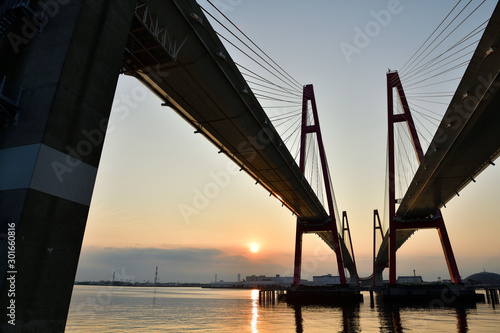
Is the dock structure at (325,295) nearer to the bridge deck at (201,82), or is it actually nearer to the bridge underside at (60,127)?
the bridge deck at (201,82)

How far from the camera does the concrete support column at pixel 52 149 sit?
834 centimetres

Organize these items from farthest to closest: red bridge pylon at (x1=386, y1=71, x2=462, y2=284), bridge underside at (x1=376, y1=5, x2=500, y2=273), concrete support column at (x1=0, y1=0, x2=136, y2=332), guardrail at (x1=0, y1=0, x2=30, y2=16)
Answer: red bridge pylon at (x1=386, y1=71, x2=462, y2=284) < bridge underside at (x1=376, y1=5, x2=500, y2=273) < guardrail at (x1=0, y1=0, x2=30, y2=16) < concrete support column at (x1=0, y1=0, x2=136, y2=332)

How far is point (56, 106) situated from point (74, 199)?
2762 millimetres

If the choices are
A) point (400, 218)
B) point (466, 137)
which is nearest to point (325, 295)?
point (400, 218)

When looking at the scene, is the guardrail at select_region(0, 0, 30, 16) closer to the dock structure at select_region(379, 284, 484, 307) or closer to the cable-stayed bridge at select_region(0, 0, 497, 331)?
the cable-stayed bridge at select_region(0, 0, 497, 331)

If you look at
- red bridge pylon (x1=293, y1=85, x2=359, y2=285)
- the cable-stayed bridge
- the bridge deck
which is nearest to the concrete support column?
the cable-stayed bridge

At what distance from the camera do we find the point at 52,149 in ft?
30.0

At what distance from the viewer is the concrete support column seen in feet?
27.4

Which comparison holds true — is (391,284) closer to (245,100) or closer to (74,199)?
(245,100)

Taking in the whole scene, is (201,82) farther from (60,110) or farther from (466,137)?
(466,137)

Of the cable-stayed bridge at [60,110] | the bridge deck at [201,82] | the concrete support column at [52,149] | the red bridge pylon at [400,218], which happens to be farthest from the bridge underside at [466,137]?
the concrete support column at [52,149]

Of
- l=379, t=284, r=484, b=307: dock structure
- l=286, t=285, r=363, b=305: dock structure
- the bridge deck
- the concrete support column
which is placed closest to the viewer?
the concrete support column

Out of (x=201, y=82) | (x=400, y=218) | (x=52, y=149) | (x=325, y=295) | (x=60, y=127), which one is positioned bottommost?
(x=325, y=295)

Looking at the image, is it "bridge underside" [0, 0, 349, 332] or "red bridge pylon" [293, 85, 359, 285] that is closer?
"bridge underside" [0, 0, 349, 332]
